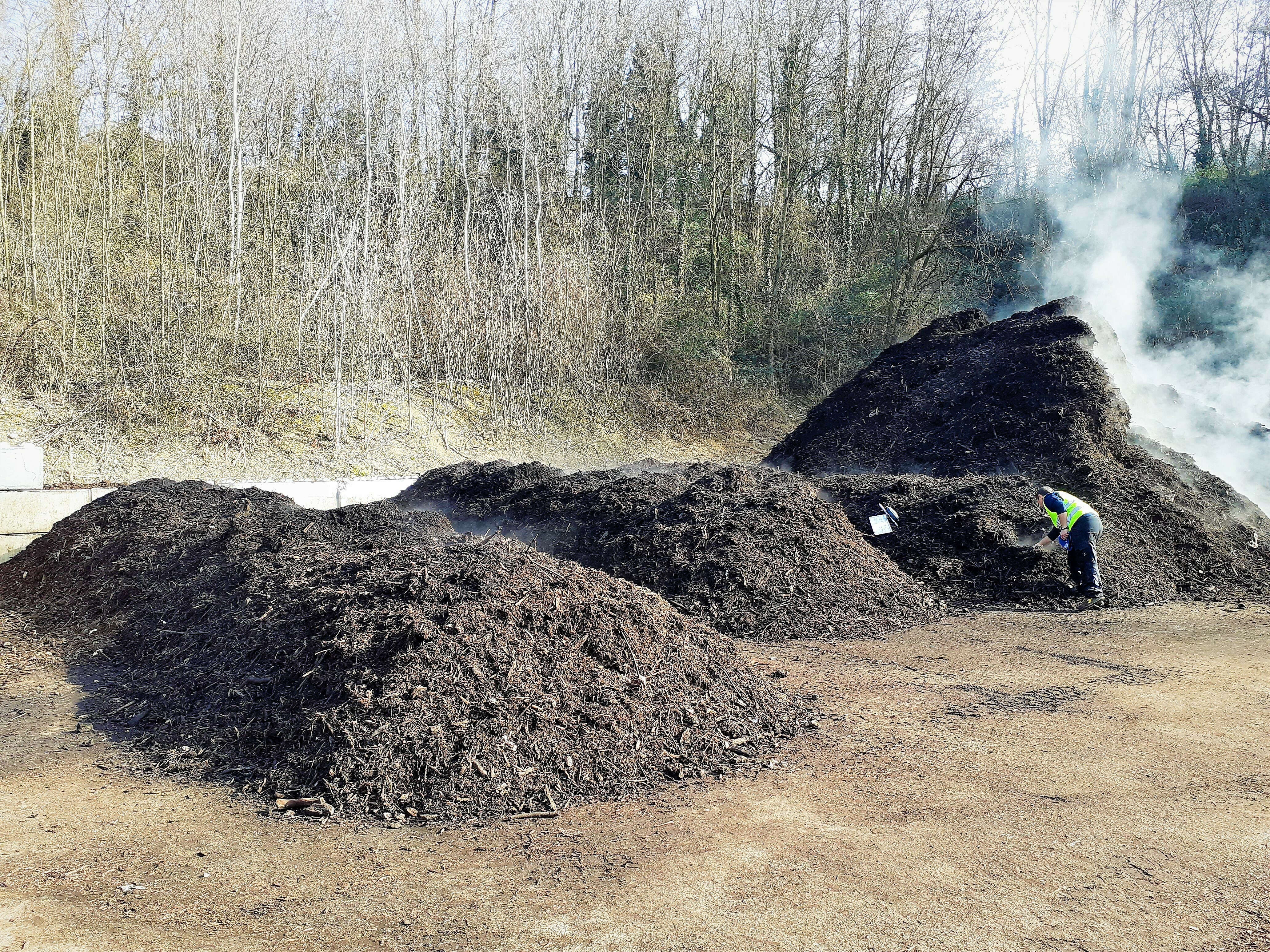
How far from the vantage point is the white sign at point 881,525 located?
29.5ft

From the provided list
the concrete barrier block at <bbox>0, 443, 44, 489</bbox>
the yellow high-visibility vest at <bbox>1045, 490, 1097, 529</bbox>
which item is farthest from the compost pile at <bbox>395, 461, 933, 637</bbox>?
the concrete barrier block at <bbox>0, 443, 44, 489</bbox>

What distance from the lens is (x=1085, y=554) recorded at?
329 inches

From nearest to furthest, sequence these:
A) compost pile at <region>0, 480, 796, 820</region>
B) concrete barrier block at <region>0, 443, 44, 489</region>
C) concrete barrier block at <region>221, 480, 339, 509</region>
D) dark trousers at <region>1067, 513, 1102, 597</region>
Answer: compost pile at <region>0, 480, 796, 820</region>
dark trousers at <region>1067, 513, 1102, 597</region>
concrete barrier block at <region>0, 443, 44, 489</region>
concrete barrier block at <region>221, 480, 339, 509</region>

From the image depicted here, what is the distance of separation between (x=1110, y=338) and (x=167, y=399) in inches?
563

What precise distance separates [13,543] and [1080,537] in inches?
427

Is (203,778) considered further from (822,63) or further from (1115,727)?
(822,63)

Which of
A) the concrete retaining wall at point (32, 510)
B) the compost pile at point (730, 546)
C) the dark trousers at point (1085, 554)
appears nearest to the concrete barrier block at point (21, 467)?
the concrete retaining wall at point (32, 510)

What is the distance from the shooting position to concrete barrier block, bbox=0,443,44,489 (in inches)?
399

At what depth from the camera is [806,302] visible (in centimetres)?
2241

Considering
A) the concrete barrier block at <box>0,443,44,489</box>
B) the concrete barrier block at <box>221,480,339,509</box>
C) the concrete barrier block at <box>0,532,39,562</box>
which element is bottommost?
the concrete barrier block at <box>0,532,39,562</box>

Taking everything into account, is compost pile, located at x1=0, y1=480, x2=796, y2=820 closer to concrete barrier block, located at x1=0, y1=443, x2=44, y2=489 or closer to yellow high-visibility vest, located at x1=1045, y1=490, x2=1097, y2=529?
yellow high-visibility vest, located at x1=1045, y1=490, x2=1097, y2=529

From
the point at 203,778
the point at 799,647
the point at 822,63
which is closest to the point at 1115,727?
the point at 799,647

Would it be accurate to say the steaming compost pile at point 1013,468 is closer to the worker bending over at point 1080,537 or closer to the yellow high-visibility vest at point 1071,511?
the worker bending over at point 1080,537

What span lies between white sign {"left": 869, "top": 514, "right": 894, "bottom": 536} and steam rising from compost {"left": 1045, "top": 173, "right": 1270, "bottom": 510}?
5838 millimetres
